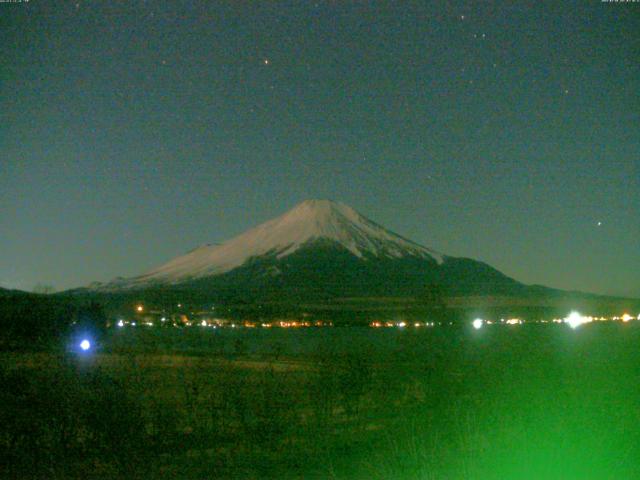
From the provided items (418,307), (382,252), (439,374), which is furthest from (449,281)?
(439,374)

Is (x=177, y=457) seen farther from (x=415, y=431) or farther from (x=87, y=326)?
(x=87, y=326)

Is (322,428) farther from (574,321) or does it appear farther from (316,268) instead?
(316,268)

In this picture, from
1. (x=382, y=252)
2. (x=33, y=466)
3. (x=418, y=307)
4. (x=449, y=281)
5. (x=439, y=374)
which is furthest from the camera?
(x=382, y=252)

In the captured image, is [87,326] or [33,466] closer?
[33,466]

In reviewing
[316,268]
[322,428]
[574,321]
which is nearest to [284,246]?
[316,268]

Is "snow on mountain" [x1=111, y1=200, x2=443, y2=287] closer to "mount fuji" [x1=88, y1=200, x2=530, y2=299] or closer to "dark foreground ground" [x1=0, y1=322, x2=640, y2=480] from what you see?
"mount fuji" [x1=88, y1=200, x2=530, y2=299]

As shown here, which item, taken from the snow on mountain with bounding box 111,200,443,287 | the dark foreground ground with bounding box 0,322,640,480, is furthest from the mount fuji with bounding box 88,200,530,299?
the dark foreground ground with bounding box 0,322,640,480

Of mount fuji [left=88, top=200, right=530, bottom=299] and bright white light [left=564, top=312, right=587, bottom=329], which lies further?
mount fuji [left=88, top=200, right=530, bottom=299]

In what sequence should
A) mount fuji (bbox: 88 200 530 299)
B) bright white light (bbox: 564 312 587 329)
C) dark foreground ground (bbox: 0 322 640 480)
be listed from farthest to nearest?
mount fuji (bbox: 88 200 530 299)
bright white light (bbox: 564 312 587 329)
dark foreground ground (bbox: 0 322 640 480)
